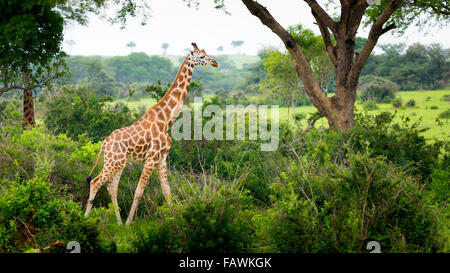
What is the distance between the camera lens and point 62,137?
9.63 m

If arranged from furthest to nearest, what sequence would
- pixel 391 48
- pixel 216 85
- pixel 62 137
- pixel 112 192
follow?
1. pixel 216 85
2. pixel 391 48
3. pixel 62 137
4. pixel 112 192

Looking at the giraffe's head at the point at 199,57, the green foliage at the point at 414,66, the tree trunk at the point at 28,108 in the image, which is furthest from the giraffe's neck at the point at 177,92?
the green foliage at the point at 414,66

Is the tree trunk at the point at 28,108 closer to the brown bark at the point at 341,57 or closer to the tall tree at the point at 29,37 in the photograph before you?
the tall tree at the point at 29,37

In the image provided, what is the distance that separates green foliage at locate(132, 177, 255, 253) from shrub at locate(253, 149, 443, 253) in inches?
22.7

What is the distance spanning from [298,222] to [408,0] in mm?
9910

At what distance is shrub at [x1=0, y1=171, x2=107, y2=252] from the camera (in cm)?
526

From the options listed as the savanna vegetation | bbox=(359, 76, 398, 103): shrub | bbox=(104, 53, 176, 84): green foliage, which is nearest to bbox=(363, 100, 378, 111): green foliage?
bbox=(359, 76, 398, 103): shrub

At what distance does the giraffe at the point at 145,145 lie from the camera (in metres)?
6.87

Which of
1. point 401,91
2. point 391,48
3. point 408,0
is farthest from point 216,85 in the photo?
point 408,0

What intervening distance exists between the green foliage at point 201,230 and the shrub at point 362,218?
58 cm

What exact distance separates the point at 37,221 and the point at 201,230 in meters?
2.22

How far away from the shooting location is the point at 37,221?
5.57 meters
